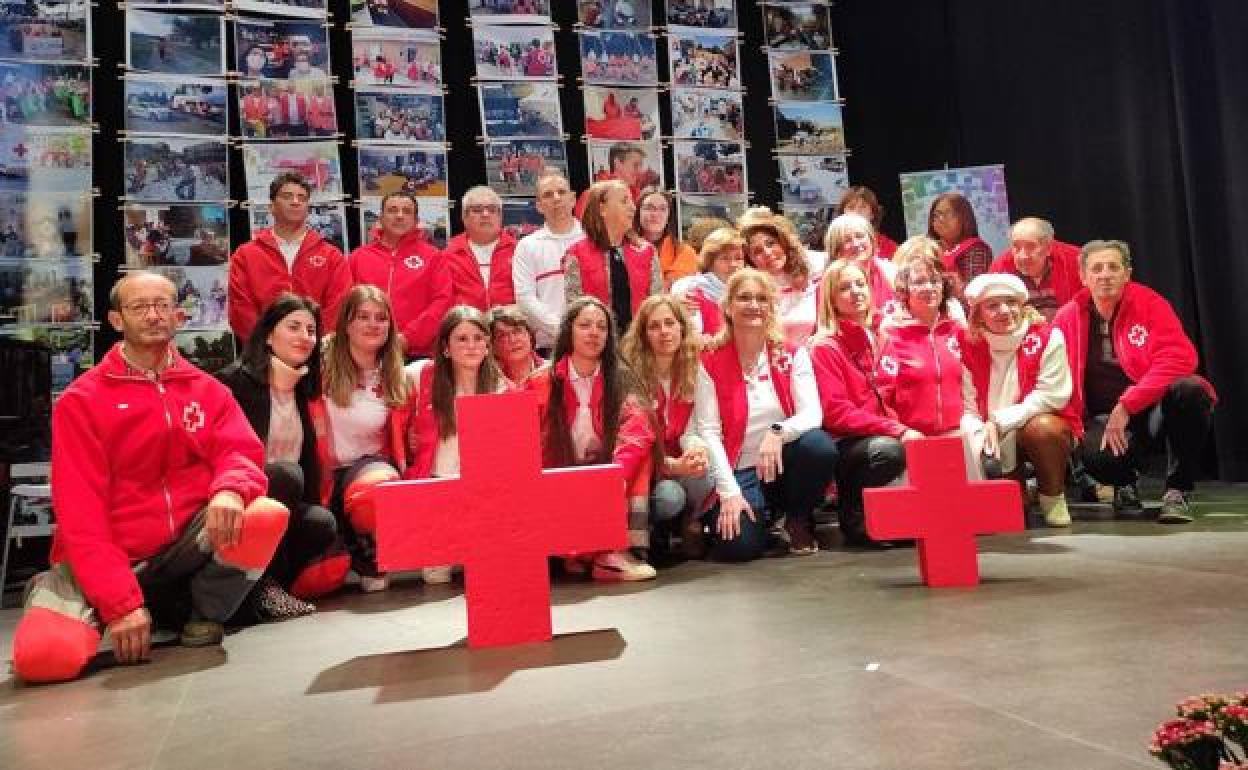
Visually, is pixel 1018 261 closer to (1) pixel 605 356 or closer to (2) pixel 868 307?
(2) pixel 868 307

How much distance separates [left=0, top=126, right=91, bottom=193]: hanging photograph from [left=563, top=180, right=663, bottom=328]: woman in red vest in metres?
2.50

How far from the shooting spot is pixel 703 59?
19.7 ft

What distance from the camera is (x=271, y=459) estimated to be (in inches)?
125

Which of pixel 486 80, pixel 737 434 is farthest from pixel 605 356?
pixel 486 80

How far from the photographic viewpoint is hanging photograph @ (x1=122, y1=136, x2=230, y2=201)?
16.2ft

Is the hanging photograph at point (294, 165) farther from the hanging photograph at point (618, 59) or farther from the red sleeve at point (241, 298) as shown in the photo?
the hanging photograph at point (618, 59)

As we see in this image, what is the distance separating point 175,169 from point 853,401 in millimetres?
3492

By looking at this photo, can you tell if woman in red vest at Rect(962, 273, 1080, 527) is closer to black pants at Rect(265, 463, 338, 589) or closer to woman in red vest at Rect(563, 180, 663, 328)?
woman in red vest at Rect(563, 180, 663, 328)

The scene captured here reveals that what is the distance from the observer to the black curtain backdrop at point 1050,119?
496 centimetres

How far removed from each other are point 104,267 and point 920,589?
425 cm

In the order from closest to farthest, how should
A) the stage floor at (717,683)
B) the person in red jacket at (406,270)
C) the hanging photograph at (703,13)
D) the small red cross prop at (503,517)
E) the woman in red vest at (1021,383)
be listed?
the stage floor at (717,683), the small red cross prop at (503,517), the woman in red vest at (1021,383), the person in red jacket at (406,270), the hanging photograph at (703,13)

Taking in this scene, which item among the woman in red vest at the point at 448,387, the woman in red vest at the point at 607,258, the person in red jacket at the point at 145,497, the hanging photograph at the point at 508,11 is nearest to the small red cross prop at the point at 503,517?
the person in red jacket at the point at 145,497

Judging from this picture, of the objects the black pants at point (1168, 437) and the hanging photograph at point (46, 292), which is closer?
the black pants at point (1168, 437)

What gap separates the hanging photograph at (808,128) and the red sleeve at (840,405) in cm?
270
